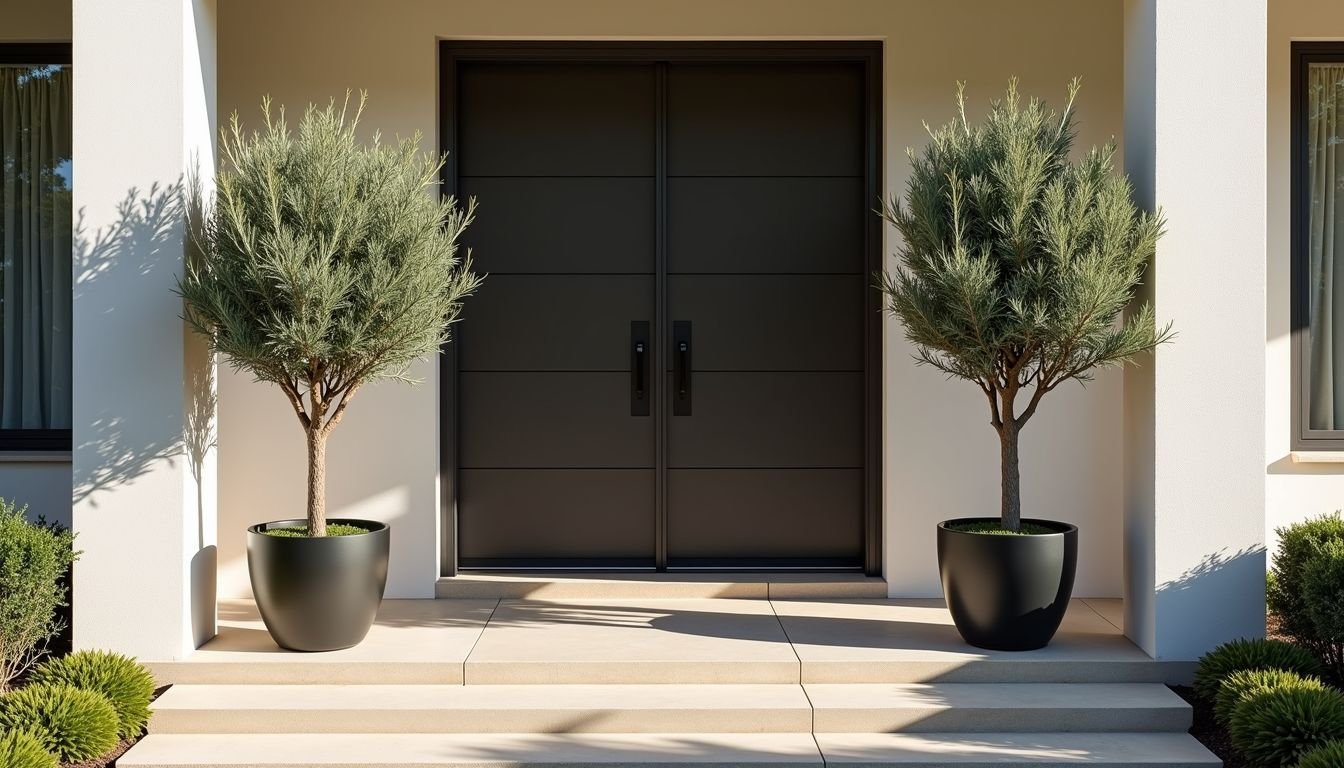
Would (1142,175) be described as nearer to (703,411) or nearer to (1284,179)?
(1284,179)

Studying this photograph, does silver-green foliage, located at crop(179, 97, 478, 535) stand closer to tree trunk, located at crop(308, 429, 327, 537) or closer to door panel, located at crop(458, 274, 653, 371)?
tree trunk, located at crop(308, 429, 327, 537)

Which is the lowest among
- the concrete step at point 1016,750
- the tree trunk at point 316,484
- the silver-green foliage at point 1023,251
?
the concrete step at point 1016,750

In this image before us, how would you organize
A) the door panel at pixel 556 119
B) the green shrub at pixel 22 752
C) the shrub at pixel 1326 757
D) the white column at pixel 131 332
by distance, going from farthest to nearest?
Answer: 1. the door panel at pixel 556 119
2. the white column at pixel 131 332
3. the green shrub at pixel 22 752
4. the shrub at pixel 1326 757

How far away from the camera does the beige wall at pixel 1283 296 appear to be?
18.6 ft

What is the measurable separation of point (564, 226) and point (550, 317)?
1.56ft

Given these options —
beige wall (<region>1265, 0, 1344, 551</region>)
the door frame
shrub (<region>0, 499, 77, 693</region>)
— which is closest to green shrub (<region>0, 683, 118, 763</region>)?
shrub (<region>0, 499, 77, 693</region>)

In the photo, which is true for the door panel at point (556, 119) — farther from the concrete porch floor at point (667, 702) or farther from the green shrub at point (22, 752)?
the green shrub at point (22, 752)

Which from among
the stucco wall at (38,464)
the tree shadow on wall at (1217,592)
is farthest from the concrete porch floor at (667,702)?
the stucco wall at (38,464)

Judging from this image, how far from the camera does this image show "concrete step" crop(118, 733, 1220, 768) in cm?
370

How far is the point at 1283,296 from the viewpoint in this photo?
574 cm

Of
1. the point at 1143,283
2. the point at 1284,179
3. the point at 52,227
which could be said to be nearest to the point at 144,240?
the point at 52,227

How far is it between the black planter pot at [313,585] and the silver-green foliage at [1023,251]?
237 cm

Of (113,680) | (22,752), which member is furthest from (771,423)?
(22,752)

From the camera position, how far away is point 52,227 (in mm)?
5707
